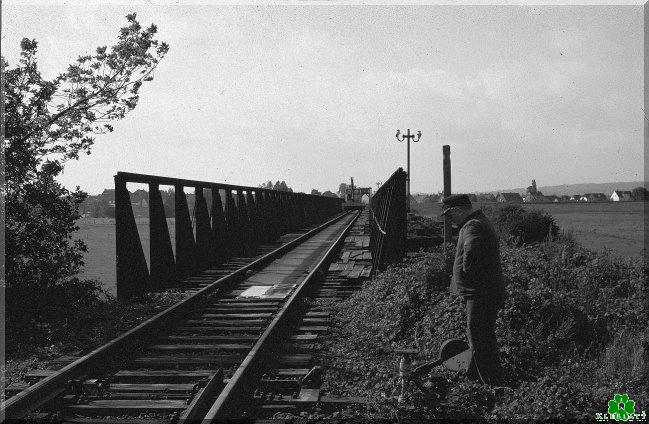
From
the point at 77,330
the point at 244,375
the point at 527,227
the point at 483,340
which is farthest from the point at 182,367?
the point at 527,227

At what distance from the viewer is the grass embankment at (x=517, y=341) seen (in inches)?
176

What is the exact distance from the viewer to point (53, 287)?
949cm

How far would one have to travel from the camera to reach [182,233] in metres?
11.5

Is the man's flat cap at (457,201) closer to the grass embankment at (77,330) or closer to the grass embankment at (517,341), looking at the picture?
the grass embankment at (517,341)

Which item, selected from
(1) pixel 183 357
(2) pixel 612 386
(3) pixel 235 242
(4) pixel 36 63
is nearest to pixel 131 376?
(1) pixel 183 357

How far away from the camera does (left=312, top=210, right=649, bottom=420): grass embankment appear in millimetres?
4469

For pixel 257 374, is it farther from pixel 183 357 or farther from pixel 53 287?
pixel 53 287

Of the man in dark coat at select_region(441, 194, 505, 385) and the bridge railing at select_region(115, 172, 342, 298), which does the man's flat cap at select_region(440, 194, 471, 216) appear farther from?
the bridge railing at select_region(115, 172, 342, 298)

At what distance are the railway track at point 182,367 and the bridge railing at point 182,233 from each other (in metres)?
1.32

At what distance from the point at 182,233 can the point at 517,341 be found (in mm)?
7350

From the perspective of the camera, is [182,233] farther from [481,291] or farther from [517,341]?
[481,291]

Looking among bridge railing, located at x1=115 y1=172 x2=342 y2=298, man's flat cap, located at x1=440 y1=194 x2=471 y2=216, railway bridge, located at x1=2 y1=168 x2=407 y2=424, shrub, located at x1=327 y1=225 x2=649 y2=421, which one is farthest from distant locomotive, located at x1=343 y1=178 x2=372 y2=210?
man's flat cap, located at x1=440 y1=194 x2=471 y2=216

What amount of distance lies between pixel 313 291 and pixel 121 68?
5707 mm

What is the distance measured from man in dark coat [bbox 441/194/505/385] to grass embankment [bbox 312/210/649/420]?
21 cm
